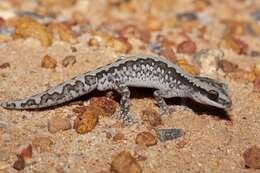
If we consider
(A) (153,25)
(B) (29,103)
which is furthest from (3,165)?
(A) (153,25)

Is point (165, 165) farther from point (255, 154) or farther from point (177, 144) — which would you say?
point (255, 154)

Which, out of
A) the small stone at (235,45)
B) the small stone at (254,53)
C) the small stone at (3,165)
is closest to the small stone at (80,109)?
the small stone at (3,165)

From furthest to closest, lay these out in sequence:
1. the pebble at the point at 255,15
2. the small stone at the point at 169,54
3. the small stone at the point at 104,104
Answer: the pebble at the point at 255,15 < the small stone at the point at 169,54 < the small stone at the point at 104,104

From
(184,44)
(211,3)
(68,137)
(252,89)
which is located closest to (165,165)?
(68,137)

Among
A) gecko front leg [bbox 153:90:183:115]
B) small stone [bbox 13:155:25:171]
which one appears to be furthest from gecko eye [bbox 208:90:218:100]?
small stone [bbox 13:155:25:171]

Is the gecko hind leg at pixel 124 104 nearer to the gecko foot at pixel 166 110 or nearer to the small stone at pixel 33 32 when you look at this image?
the gecko foot at pixel 166 110

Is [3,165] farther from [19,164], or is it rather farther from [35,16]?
[35,16]
